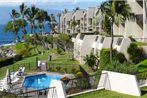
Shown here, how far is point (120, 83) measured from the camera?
70.6 ft

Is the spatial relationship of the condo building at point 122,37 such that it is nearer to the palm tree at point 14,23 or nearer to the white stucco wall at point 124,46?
the white stucco wall at point 124,46

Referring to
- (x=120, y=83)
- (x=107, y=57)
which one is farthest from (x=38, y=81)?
(x=120, y=83)

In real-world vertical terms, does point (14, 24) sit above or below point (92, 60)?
above

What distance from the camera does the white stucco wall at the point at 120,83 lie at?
2083cm

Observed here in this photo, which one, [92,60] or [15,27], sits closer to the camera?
[92,60]

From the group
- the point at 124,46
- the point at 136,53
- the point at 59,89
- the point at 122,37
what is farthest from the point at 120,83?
the point at 122,37

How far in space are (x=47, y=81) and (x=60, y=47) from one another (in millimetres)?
34659

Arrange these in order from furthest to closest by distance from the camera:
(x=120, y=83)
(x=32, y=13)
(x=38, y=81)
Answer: (x=32, y=13)
(x=38, y=81)
(x=120, y=83)

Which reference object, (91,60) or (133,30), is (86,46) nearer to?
(133,30)

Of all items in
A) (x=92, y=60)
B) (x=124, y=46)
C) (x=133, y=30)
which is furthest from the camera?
(x=133, y=30)

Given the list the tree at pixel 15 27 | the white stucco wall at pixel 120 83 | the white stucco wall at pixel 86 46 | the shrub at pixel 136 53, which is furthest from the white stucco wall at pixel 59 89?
the tree at pixel 15 27

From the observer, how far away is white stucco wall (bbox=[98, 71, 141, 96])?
820 inches

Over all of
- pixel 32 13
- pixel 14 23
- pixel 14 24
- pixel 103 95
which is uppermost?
pixel 32 13

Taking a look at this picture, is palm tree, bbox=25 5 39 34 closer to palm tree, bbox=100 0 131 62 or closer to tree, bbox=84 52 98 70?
tree, bbox=84 52 98 70
